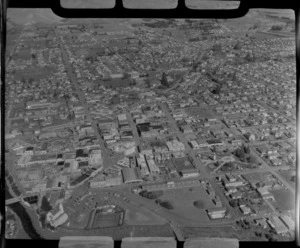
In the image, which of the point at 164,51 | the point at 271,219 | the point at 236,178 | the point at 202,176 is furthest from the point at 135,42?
the point at 271,219

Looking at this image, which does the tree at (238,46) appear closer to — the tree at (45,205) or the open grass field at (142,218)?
the open grass field at (142,218)

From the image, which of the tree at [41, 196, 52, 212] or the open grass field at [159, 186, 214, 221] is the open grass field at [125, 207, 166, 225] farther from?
the tree at [41, 196, 52, 212]

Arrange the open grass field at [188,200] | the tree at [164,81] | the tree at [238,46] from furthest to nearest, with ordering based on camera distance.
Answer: the tree at [164,81] < the tree at [238,46] < the open grass field at [188,200]

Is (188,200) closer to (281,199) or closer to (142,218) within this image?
(142,218)

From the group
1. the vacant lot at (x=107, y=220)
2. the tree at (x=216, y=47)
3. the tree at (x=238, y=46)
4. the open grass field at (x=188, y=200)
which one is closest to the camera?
the vacant lot at (x=107, y=220)

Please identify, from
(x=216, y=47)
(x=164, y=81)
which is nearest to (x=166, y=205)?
(x=164, y=81)

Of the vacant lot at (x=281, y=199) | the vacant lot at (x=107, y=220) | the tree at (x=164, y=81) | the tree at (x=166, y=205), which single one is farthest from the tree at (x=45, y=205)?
the vacant lot at (x=281, y=199)
